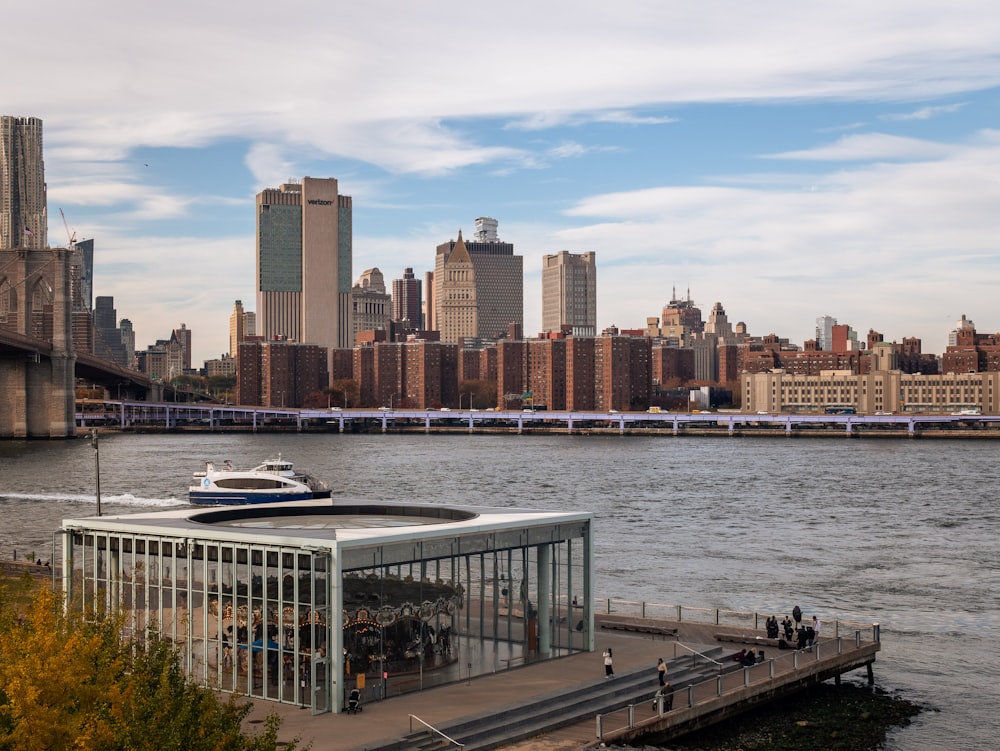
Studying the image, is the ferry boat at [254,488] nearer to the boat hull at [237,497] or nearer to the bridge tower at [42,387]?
the boat hull at [237,497]

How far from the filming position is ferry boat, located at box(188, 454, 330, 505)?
253ft

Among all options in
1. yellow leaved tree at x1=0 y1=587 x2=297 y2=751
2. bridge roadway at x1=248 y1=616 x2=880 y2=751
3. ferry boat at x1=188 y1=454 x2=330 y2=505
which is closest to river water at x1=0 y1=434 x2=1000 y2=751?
bridge roadway at x1=248 y1=616 x2=880 y2=751

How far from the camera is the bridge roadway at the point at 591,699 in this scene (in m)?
22.6

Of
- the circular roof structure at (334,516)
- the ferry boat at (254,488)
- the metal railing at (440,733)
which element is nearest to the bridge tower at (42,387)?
the ferry boat at (254,488)

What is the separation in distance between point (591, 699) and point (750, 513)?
193ft

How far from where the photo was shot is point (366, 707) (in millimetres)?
23906

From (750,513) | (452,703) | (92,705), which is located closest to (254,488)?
(750,513)

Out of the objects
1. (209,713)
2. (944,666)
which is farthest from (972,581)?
(209,713)

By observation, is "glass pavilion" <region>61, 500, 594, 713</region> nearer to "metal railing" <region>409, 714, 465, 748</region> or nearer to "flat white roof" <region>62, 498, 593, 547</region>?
"flat white roof" <region>62, 498, 593, 547</region>

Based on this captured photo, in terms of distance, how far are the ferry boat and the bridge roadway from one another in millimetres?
47735

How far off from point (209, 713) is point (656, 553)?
45524 millimetres

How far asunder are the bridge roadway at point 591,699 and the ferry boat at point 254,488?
157ft

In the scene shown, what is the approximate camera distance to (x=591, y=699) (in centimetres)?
2516

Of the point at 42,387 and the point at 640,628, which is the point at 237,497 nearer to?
the point at 640,628
